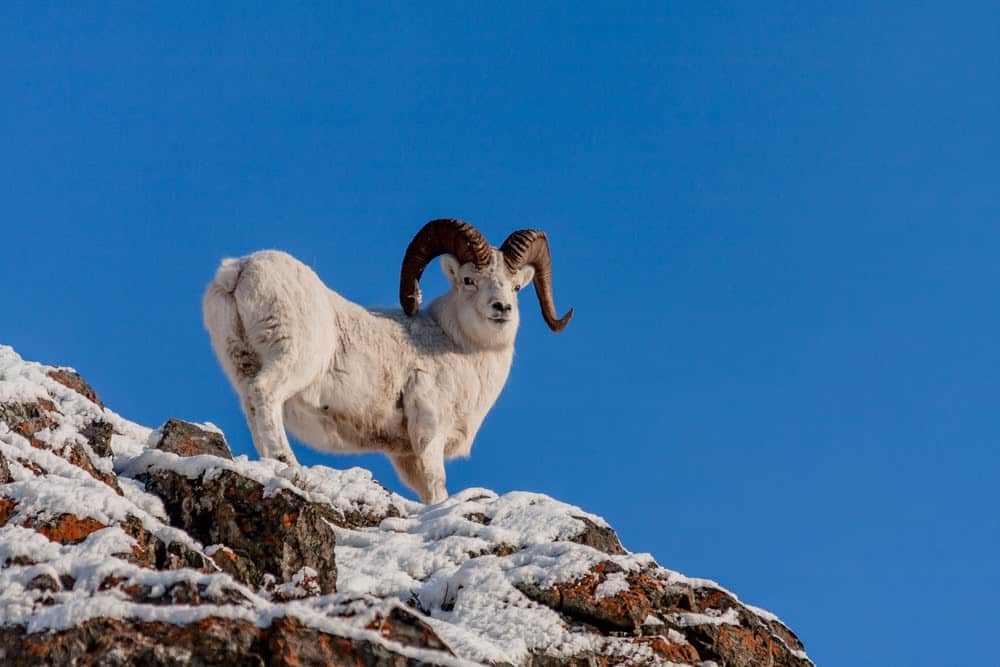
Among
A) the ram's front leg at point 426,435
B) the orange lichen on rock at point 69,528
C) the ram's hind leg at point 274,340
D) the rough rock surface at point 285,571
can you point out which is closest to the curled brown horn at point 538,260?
the ram's front leg at point 426,435

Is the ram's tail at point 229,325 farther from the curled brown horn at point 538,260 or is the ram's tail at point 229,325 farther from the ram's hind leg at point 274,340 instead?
the curled brown horn at point 538,260

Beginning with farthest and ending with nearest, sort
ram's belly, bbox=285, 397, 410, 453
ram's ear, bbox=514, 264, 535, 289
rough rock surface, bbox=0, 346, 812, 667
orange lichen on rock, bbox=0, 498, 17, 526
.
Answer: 1. ram's ear, bbox=514, 264, 535, 289
2. ram's belly, bbox=285, 397, 410, 453
3. orange lichen on rock, bbox=0, 498, 17, 526
4. rough rock surface, bbox=0, 346, 812, 667

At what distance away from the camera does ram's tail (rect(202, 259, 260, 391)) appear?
15.7 metres

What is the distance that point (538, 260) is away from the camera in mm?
19031

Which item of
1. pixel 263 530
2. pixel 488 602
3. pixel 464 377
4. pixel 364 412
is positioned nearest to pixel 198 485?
pixel 263 530

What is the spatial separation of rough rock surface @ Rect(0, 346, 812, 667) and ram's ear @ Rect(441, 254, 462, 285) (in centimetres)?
434

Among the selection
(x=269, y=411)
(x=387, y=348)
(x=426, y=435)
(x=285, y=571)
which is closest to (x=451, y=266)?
(x=387, y=348)

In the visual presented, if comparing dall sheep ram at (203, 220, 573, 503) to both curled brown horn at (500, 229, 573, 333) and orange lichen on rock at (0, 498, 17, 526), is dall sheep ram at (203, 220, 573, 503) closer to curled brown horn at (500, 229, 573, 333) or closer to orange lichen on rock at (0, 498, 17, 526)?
curled brown horn at (500, 229, 573, 333)

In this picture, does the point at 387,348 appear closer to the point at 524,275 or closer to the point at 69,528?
the point at 524,275

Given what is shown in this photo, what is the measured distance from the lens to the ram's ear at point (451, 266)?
60.7ft

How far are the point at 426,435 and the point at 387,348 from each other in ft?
4.06

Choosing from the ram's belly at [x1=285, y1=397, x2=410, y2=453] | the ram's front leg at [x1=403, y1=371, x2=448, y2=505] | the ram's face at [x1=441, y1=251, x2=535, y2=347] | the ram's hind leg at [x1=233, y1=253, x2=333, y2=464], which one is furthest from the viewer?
the ram's face at [x1=441, y1=251, x2=535, y2=347]

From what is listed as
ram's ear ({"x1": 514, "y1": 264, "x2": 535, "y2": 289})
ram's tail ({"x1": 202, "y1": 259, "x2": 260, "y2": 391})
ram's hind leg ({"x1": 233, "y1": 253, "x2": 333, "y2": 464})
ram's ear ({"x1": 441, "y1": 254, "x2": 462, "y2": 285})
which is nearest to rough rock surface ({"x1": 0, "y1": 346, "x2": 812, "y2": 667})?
ram's hind leg ({"x1": 233, "y1": 253, "x2": 333, "y2": 464})

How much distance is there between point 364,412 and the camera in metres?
17.0
